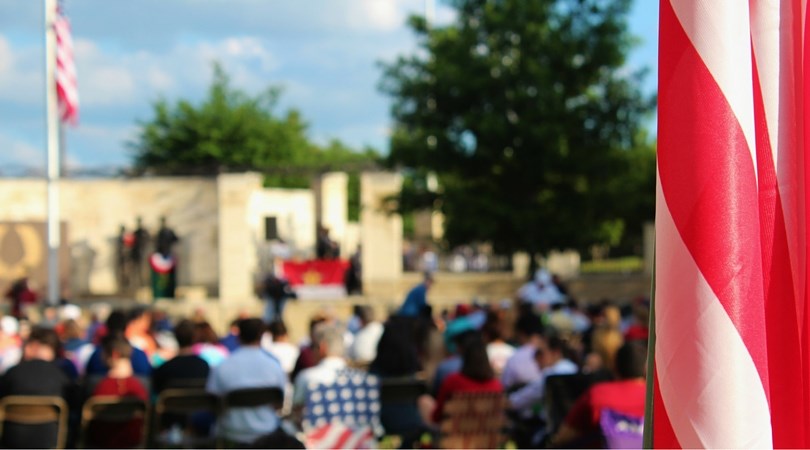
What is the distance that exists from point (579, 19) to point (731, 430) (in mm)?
22739

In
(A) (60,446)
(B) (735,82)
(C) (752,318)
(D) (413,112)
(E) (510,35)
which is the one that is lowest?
(A) (60,446)

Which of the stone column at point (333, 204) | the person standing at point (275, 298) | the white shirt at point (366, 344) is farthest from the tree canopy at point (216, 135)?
the white shirt at point (366, 344)

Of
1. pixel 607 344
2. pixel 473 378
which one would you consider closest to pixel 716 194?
pixel 607 344

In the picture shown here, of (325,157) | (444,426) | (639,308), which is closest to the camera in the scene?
(444,426)

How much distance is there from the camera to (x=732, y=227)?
75.9 inches

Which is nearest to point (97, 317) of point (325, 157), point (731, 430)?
point (731, 430)

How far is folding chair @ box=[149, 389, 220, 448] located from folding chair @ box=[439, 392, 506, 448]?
163 centimetres

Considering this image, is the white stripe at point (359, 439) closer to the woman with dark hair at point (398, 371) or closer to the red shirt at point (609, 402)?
the woman with dark hair at point (398, 371)

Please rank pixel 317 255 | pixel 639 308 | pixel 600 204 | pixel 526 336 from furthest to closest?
1. pixel 317 255
2. pixel 600 204
3. pixel 639 308
4. pixel 526 336

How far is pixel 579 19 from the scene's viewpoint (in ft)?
78.8

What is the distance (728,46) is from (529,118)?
21.4m

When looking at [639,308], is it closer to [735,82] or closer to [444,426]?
[444,426]

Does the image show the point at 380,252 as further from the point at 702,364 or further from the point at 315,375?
the point at 702,364

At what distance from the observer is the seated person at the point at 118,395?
8375 mm
